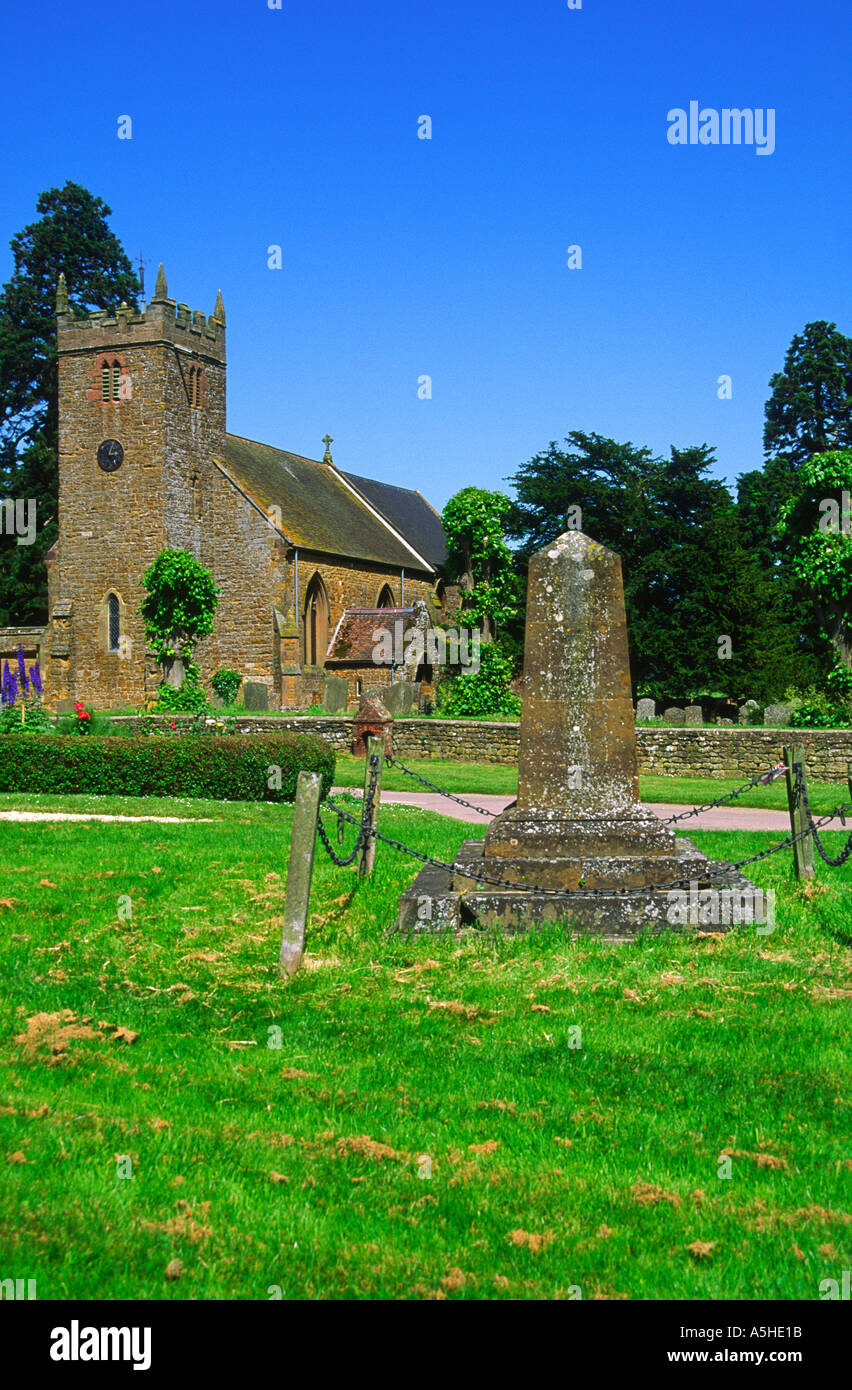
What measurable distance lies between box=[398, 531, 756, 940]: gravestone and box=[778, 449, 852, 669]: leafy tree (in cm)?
1893

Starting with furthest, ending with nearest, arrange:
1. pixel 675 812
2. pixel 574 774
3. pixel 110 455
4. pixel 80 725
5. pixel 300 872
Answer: pixel 110 455
pixel 80 725
pixel 675 812
pixel 574 774
pixel 300 872

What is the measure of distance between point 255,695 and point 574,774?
28.2m

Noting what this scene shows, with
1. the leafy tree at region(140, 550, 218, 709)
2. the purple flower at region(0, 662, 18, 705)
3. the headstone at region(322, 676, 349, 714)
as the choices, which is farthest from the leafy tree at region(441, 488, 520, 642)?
the purple flower at region(0, 662, 18, 705)

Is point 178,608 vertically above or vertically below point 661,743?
above

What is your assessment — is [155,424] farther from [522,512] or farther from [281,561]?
[522,512]

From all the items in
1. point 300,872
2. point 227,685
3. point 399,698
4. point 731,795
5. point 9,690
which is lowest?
point 300,872

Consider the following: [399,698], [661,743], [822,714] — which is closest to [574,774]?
[661,743]

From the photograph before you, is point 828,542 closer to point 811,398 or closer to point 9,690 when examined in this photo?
point 9,690

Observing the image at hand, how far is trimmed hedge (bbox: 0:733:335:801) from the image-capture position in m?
17.7

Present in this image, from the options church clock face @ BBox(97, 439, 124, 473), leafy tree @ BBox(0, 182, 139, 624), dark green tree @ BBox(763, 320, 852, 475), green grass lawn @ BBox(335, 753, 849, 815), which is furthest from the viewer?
dark green tree @ BBox(763, 320, 852, 475)

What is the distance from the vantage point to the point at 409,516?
55.0 metres

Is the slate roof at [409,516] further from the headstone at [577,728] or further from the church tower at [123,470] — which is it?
the headstone at [577,728]

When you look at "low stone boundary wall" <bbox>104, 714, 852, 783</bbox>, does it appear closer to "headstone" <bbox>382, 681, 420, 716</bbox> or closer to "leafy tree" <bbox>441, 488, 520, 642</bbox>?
"headstone" <bbox>382, 681, 420, 716</bbox>
